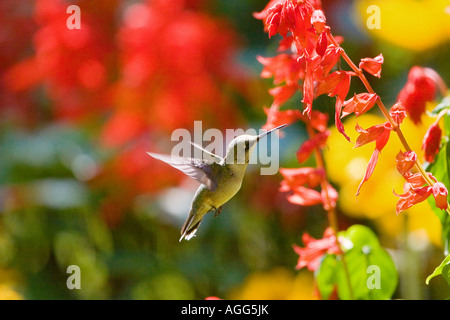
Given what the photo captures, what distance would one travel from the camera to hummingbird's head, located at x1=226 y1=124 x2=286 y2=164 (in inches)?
23.8

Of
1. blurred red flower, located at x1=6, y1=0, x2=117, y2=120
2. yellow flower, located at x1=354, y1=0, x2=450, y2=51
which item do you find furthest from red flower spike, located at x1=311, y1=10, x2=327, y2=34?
blurred red flower, located at x1=6, y1=0, x2=117, y2=120

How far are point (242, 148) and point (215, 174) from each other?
63 millimetres

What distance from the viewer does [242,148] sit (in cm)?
62

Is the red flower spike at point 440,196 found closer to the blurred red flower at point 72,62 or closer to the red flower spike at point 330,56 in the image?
the red flower spike at point 330,56

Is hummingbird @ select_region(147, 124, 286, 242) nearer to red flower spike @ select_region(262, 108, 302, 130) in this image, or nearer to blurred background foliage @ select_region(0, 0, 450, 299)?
red flower spike @ select_region(262, 108, 302, 130)

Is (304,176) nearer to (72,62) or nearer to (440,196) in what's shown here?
(440,196)

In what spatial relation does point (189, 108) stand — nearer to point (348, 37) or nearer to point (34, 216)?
point (348, 37)

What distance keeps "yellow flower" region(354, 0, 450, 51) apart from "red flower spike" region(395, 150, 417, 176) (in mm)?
888

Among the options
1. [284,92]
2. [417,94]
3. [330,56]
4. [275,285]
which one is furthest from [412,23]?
[330,56]

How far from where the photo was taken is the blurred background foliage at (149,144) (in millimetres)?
1346

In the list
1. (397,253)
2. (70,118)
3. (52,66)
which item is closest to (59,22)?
(52,66)

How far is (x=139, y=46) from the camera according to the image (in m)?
1.34

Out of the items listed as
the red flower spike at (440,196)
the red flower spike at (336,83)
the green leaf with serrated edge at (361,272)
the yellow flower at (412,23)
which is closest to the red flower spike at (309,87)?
the red flower spike at (336,83)
